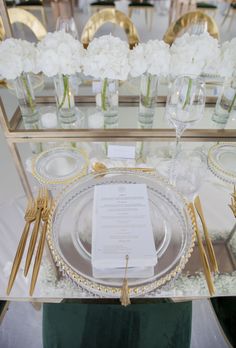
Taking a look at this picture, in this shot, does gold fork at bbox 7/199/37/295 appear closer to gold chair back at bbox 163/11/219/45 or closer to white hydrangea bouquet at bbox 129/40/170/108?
white hydrangea bouquet at bbox 129/40/170/108

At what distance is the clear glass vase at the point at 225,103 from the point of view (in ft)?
2.48

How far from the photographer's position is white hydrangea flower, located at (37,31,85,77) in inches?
23.6

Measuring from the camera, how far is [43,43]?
619mm

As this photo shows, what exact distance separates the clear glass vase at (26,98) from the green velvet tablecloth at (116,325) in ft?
1.74

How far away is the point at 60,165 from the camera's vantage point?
30.2 inches

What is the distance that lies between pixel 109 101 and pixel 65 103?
132 mm

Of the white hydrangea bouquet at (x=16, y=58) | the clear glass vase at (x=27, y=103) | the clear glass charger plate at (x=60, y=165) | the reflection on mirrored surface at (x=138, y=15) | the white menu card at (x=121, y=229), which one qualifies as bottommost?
the white menu card at (x=121, y=229)

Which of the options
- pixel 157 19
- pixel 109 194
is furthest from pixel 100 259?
pixel 157 19

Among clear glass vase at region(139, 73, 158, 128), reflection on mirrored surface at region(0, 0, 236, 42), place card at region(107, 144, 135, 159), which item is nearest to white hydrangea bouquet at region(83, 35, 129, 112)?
clear glass vase at region(139, 73, 158, 128)

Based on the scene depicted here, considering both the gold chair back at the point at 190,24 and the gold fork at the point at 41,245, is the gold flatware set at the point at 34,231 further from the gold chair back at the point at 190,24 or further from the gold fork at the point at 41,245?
the gold chair back at the point at 190,24

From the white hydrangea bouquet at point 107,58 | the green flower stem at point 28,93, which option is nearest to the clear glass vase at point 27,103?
the green flower stem at point 28,93

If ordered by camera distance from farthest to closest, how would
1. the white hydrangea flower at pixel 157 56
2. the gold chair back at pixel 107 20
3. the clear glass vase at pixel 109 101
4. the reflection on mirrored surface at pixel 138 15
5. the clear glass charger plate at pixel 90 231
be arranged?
the reflection on mirrored surface at pixel 138 15, the gold chair back at pixel 107 20, the clear glass vase at pixel 109 101, the white hydrangea flower at pixel 157 56, the clear glass charger plate at pixel 90 231

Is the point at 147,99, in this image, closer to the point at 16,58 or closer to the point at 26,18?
the point at 16,58

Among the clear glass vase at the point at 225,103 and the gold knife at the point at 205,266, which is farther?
the clear glass vase at the point at 225,103
